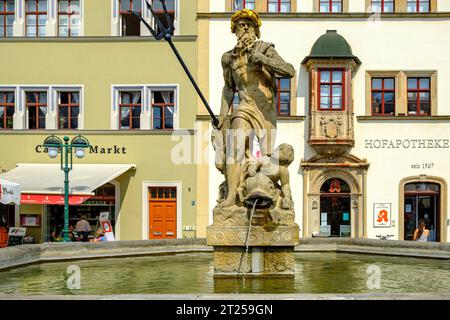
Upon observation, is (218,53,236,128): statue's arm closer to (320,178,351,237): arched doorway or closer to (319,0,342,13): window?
(320,178,351,237): arched doorway

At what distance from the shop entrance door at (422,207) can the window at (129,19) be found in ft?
38.4

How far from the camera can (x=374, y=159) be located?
23156 mm

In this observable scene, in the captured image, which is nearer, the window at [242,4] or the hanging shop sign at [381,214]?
the hanging shop sign at [381,214]

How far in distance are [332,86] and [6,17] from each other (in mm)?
12550

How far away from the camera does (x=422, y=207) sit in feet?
76.4

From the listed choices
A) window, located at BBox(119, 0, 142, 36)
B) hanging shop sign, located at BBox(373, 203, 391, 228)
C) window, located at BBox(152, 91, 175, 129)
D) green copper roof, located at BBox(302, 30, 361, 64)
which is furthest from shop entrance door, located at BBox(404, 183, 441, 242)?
window, located at BBox(119, 0, 142, 36)

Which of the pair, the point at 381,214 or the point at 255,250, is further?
the point at 381,214

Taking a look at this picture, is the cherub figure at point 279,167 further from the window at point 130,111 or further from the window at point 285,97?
the window at point 130,111

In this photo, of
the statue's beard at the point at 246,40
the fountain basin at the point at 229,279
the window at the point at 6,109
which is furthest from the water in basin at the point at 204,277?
the window at the point at 6,109

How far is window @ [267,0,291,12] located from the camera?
2369 cm

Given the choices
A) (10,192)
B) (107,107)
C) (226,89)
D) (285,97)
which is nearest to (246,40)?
(226,89)

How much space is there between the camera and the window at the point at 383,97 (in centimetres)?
2338

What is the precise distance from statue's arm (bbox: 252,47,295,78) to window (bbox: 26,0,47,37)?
1787 centimetres

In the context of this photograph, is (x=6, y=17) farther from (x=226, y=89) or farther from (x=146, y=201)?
(x=226, y=89)
